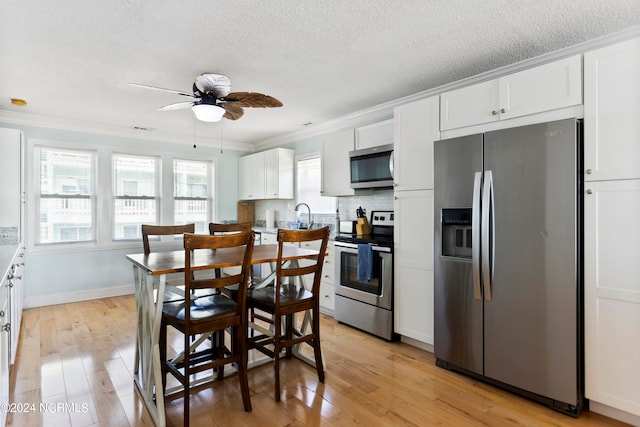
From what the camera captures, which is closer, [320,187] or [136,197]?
[320,187]

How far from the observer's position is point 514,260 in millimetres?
2242

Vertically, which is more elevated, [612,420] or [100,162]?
[100,162]

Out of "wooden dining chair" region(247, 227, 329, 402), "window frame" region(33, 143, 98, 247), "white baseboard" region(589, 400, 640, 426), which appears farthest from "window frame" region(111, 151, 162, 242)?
"white baseboard" region(589, 400, 640, 426)

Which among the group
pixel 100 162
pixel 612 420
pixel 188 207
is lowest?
pixel 612 420

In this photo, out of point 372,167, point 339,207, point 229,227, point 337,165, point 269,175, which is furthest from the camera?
point 269,175

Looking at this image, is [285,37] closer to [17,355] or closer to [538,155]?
[538,155]

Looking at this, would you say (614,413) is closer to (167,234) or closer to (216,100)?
(167,234)

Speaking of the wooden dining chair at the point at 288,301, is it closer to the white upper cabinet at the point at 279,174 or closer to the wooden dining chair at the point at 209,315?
the wooden dining chair at the point at 209,315

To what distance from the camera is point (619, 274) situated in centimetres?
194

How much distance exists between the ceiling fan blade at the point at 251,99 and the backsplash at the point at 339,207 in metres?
1.70

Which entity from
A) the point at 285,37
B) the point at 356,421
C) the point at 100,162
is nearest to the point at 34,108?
the point at 100,162

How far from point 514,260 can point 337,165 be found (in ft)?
7.47

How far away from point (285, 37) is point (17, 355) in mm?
3319

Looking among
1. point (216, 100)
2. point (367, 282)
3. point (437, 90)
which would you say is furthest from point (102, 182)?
point (437, 90)
